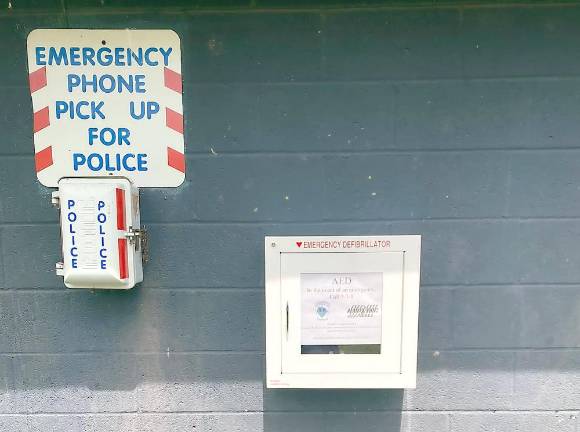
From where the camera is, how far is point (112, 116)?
5.54ft

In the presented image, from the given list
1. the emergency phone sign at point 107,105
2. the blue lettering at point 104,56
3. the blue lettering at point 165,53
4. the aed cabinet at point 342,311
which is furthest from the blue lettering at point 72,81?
the aed cabinet at point 342,311

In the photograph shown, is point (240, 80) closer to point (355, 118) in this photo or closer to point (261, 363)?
point (355, 118)

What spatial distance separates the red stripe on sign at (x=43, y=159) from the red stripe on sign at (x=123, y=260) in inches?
18.2

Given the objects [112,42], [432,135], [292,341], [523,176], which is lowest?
[292,341]

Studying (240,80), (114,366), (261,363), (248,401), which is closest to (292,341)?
(261,363)

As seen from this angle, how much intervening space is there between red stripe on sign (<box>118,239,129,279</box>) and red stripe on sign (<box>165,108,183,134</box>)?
0.47 meters

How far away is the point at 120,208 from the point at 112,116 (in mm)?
378

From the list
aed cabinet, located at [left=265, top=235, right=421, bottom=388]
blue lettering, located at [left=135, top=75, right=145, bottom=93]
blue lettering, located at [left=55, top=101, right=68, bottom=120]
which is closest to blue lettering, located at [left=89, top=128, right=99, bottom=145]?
blue lettering, located at [left=55, top=101, right=68, bottom=120]

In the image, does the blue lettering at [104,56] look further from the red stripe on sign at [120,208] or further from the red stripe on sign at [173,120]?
the red stripe on sign at [120,208]

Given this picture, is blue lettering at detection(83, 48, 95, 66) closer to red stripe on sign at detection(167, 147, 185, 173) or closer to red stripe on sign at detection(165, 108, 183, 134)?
red stripe on sign at detection(165, 108, 183, 134)

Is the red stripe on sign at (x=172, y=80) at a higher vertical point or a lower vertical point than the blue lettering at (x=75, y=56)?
lower

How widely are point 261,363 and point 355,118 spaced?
3.53 feet

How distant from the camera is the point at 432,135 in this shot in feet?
5.60

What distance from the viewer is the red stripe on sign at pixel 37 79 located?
1.67 meters
